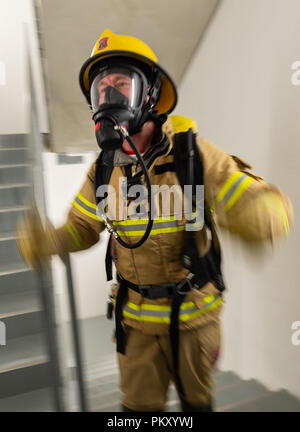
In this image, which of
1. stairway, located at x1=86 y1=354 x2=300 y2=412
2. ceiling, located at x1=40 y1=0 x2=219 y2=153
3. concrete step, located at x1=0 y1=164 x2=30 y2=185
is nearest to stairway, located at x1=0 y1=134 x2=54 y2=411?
concrete step, located at x1=0 y1=164 x2=30 y2=185

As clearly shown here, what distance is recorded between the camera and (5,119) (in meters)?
3.85

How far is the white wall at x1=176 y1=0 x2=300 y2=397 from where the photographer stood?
1286mm

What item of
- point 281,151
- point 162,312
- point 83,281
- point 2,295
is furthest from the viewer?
point 83,281

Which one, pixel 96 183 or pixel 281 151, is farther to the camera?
pixel 281 151

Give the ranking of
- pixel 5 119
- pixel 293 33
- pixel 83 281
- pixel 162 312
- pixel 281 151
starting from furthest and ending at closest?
pixel 83 281, pixel 5 119, pixel 281 151, pixel 293 33, pixel 162 312

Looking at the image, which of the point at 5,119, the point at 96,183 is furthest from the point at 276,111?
the point at 5,119

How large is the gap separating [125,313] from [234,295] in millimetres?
1051

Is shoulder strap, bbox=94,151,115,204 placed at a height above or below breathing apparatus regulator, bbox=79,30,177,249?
below

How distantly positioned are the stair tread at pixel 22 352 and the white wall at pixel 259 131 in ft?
3.92

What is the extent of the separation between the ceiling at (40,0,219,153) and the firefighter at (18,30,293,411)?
95cm

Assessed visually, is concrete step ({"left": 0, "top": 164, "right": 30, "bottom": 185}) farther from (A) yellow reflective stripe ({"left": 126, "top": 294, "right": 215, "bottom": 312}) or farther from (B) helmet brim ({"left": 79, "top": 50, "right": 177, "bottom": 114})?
(A) yellow reflective stripe ({"left": 126, "top": 294, "right": 215, "bottom": 312})

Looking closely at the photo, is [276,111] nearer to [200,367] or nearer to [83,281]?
[200,367]

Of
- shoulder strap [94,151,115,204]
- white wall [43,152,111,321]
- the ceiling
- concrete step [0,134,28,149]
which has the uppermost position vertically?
the ceiling

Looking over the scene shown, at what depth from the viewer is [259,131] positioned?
1470 millimetres
